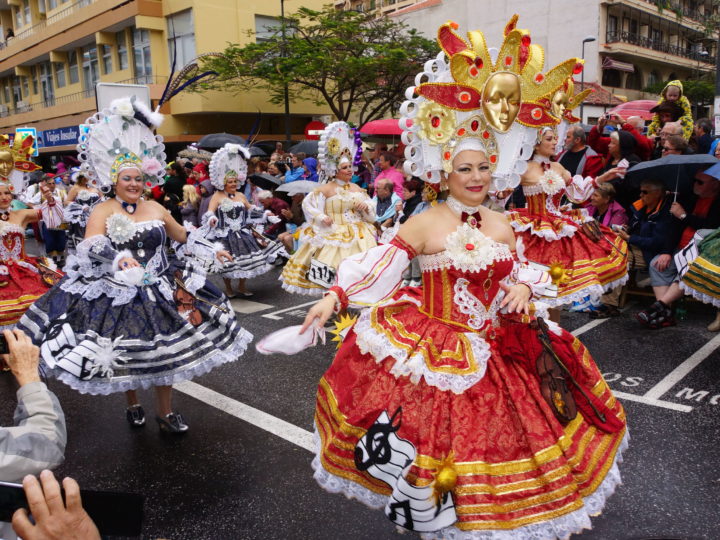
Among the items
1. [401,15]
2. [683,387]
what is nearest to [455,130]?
[683,387]

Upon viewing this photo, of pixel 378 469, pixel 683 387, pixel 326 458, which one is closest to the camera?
pixel 378 469

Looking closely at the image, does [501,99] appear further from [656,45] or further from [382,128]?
[656,45]

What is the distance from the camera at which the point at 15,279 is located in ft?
20.4

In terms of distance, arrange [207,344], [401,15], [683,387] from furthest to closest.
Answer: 1. [401,15]
2. [683,387]
3. [207,344]

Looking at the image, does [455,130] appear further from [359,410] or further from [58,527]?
[58,527]

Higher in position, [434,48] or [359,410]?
[434,48]

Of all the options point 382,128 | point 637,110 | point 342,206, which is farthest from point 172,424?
point 637,110

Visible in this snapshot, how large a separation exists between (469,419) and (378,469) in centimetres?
46

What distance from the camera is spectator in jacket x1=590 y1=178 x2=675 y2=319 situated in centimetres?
705

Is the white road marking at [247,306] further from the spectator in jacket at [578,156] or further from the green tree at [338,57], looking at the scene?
the green tree at [338,57]

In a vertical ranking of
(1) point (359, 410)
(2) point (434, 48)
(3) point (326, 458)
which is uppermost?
(2) point (434, 48)

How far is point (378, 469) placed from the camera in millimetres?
2605

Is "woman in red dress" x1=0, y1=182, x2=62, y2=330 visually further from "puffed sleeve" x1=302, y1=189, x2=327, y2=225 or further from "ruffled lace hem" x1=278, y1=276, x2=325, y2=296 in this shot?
"puffed sleeve" x1=302, y1=189, x2=327, y2=225

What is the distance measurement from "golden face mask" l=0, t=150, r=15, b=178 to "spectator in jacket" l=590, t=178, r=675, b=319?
23.4 feet
